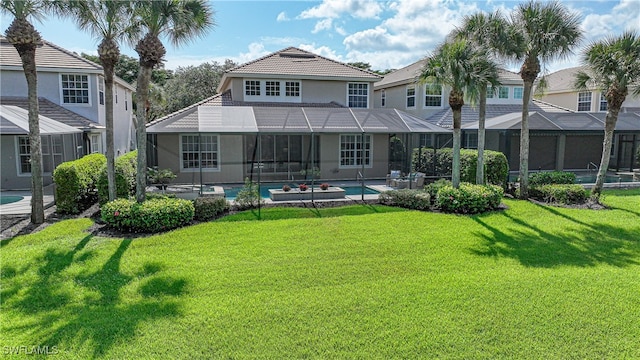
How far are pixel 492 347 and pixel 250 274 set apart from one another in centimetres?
433

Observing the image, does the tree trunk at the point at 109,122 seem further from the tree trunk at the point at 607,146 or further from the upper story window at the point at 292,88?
the tree trunk at the point at 607,146

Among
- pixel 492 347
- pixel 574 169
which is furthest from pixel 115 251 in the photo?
pixel 574 169

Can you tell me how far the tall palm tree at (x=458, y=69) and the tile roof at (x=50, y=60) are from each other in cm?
1543

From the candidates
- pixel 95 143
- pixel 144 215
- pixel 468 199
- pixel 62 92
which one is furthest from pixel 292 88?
pixel 144 215

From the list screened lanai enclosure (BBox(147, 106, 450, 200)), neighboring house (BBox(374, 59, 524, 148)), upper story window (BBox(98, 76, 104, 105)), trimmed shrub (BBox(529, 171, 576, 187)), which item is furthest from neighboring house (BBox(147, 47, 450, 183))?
upper story window (BBox(98, 76, 104, 105))

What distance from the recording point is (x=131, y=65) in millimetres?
47250

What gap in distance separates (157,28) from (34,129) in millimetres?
4103

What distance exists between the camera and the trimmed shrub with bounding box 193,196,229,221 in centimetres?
1148

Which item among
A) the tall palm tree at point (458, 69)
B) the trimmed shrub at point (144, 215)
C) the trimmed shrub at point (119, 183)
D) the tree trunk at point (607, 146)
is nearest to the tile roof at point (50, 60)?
the trimmed shrub at point (119, 183)

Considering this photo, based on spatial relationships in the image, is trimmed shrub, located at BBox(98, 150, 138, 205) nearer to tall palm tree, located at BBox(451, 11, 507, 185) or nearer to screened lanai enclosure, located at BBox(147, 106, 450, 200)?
screened lanai enclosure, located at BBox(147, 106, 450, 200)

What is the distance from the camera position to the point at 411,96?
2453 centimetres

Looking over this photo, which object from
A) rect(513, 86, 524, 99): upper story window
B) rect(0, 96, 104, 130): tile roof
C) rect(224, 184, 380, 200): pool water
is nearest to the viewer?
rect(224, 184, 380, 200): pool water

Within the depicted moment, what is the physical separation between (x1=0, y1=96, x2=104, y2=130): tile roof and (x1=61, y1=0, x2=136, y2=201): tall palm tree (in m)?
8.31

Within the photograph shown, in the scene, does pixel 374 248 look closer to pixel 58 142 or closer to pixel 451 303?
pixel 451 303
